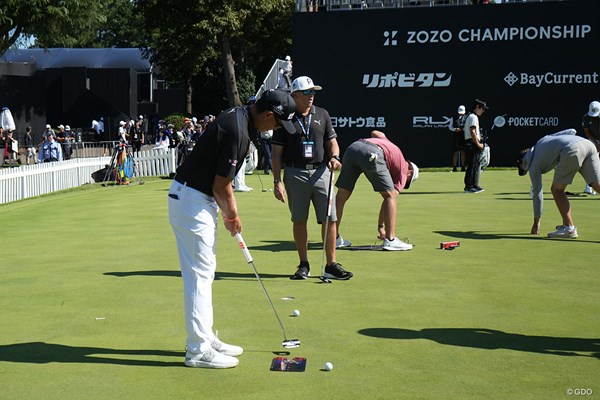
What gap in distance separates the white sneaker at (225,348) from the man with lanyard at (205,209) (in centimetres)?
10

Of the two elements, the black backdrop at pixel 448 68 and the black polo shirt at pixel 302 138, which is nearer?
the black polo shirt at pixel 302 138

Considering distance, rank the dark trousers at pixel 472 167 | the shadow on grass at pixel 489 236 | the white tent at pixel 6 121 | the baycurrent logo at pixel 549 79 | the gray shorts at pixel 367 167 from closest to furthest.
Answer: the gray shorts at pixel 367 167 → the shadow on grass at pixel 489 236 → the dark trousers at pixel 472 167 → the baycurrent logo at pixel 549 79 → the white tent at pixel 6 121

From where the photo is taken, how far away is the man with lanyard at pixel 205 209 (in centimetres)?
677

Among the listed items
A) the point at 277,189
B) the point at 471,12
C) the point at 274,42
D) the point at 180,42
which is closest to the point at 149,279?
the point at 277,189

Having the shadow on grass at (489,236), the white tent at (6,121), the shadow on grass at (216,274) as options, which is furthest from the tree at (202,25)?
the shadow on grass at (216,274)

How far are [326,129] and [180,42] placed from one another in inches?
1759

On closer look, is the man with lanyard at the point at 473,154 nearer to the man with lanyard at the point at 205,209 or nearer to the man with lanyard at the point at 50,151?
the man with lanyard at the point at 205,209

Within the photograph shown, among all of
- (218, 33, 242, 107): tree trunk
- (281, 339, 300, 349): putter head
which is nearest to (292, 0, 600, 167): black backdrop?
(218, 33, 242, 107): tree trunk

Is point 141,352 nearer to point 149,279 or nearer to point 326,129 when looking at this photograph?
point 149,279

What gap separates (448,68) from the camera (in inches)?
1212

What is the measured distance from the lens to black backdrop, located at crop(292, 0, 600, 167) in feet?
97.2

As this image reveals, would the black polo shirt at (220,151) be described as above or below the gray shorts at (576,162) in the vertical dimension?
above

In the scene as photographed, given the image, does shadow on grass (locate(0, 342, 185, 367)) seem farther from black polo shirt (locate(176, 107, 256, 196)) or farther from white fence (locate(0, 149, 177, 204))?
white fence (locate(0, 149, 177, 204))

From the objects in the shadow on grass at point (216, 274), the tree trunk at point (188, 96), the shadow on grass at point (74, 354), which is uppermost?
the tree trunk at point (188, 96)
